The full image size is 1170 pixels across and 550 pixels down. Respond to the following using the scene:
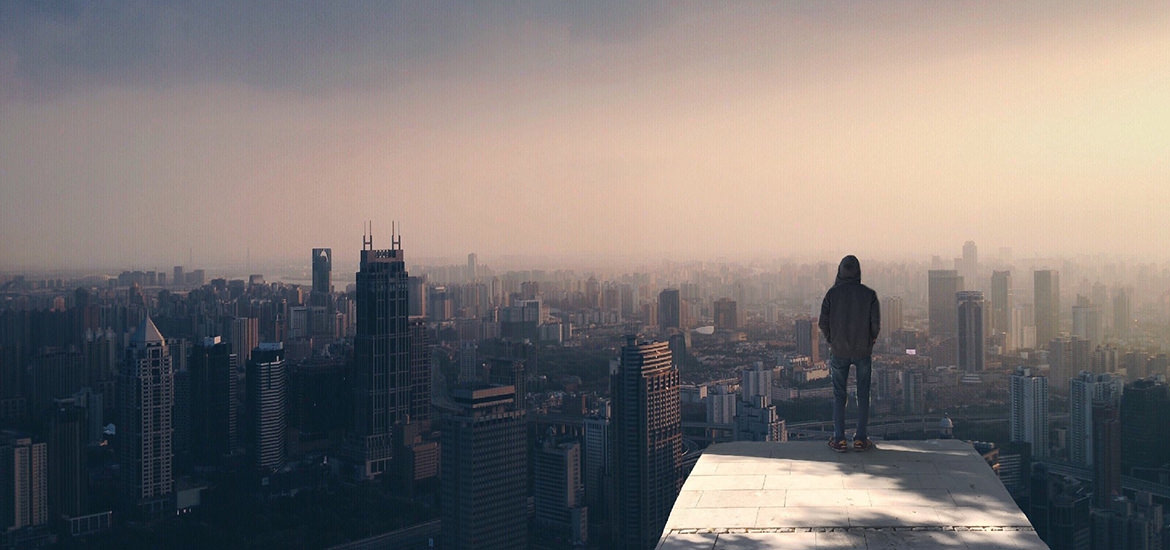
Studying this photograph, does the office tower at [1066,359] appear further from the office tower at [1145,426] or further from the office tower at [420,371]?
the office tower at [420,371]

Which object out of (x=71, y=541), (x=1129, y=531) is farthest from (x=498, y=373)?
(x=1129, y=531)

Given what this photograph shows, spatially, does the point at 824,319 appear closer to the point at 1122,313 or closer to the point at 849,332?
the point at 849,332

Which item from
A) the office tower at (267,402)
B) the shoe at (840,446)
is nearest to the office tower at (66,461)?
the office tower at (267,402)

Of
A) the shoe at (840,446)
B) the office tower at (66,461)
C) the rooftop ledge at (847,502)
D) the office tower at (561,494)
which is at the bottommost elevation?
the office tower at (561,494)

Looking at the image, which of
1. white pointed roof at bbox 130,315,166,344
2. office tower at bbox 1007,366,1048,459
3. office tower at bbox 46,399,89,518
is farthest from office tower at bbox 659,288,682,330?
office tower at bbox 46,399,89,518

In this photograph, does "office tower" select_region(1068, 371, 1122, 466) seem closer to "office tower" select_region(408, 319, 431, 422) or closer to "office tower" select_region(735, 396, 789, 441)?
"office tower" select_region(735, 396, 789, 441)

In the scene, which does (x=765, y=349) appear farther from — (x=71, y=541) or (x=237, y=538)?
(x=71, y=541)
